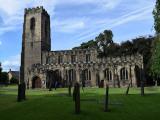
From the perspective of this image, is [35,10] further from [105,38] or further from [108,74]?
[108,74]

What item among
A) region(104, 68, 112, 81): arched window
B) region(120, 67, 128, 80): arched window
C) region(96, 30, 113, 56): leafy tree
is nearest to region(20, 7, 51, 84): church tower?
region(104, 68, 112, 81): arched window

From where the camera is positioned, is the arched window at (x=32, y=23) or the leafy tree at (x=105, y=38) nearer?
the arched window at (x=32, y=23)

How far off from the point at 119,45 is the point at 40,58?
21.9 metres

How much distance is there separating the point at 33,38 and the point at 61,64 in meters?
13.7

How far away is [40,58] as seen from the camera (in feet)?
267

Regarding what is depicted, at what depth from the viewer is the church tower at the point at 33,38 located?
8206 centimetres

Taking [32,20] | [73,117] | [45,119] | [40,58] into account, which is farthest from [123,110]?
[32,20]

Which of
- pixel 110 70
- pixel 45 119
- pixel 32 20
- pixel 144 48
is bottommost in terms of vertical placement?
pixel 45 119

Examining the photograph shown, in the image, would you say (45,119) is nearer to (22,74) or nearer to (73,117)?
(73,117)

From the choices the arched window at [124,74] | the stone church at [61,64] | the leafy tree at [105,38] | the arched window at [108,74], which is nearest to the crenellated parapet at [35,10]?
the stone church at [61,64]

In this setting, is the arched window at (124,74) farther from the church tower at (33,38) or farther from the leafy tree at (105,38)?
the leafy tree at (105,38)

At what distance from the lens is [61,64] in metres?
74.6

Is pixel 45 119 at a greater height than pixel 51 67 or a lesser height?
lesser

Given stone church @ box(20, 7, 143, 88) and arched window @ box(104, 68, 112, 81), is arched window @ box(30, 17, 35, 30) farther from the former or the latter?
arched window @ box(104, 68, 112, 81)
